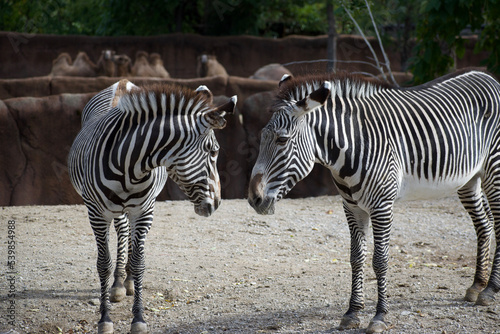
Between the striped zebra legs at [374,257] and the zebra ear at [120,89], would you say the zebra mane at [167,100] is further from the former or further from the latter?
the striped zebra legs at [374,257]

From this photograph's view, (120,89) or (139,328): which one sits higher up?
(120,89)

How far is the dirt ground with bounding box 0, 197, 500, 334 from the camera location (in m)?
4.68

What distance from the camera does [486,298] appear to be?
4898 mm

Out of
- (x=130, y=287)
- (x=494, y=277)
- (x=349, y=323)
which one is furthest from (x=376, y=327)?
(x=130, y=287)

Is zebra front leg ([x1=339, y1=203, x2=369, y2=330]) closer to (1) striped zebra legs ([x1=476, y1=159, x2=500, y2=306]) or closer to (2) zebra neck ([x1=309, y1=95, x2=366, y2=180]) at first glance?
(2) zebra neck ([x1=309, y1=95, x2=366, y2=180])

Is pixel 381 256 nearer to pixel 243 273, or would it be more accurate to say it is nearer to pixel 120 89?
pixel 243 273

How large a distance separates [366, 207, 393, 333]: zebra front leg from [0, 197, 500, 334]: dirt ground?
0.16 meters

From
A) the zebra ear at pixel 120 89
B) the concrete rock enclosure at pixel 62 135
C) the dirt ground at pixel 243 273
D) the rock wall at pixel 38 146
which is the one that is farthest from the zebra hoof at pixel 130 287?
the rock wall at pixel 38 146

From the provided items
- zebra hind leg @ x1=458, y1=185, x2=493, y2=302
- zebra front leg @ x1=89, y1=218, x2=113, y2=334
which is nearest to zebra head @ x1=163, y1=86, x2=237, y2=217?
zebra front leg @ x1=89, y1=218, x2=113, y2=334

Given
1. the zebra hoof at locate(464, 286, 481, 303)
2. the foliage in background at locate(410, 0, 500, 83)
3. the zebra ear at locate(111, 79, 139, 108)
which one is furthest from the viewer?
the foliage in background at locate(410, 0, 500, 83)

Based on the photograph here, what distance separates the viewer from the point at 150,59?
16.9 meters

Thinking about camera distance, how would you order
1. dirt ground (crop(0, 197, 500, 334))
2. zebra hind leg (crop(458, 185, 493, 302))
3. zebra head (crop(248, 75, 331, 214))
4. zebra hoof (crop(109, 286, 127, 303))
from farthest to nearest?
1. zebra hoof (crop(109, 286, 127, 303))
2. zebra hind leg (crop(458, 185, 493, 302))
3. dirt ground (crop(0, 197, 500, 334))
4. zebra head (crop(248, 75, 331, 214))

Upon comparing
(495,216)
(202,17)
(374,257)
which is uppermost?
(202,17)

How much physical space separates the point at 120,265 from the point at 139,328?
1092 mm
